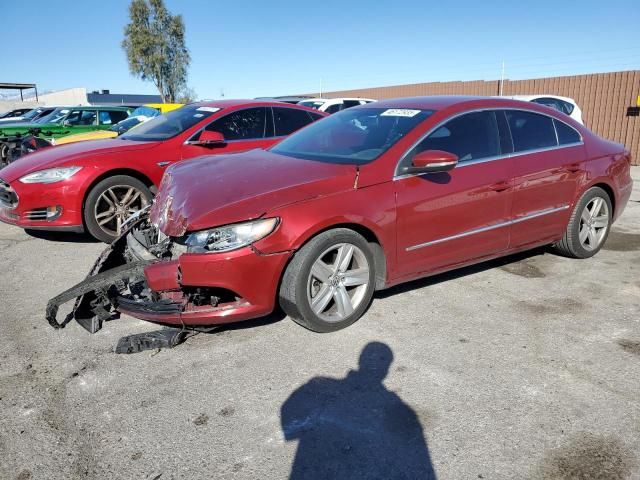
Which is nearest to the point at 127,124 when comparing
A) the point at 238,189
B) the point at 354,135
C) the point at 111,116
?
the point at 111,116

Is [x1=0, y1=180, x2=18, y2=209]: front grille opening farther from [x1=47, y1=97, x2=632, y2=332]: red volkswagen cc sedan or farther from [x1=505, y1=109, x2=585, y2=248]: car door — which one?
[x1=505, y1=109, x2=585, y2=248]: car door

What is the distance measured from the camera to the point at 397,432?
238 cm

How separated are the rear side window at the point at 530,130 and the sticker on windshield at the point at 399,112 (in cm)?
86

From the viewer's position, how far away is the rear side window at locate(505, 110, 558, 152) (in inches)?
166

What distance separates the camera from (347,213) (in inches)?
128

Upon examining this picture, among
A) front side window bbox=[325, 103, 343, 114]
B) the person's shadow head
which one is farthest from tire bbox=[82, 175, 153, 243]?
front side window bbox=[325, 103, 343, 114]

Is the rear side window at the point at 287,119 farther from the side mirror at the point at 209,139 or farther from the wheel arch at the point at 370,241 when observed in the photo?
the wheel arch at the point at 370,241

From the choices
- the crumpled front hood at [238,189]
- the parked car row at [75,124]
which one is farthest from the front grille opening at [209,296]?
the parked car row at [75,124]

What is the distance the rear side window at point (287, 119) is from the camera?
21.5ft

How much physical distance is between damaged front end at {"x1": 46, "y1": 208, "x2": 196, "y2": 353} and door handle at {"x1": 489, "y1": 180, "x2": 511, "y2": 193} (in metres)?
2.37

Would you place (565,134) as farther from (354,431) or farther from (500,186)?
(354,431)

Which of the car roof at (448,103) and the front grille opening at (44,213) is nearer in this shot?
the car roof at (448,103)

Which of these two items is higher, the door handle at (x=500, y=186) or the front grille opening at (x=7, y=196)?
the door handle at (x=500, y=186)

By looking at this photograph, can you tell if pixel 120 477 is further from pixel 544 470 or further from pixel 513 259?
pixel 513 259
